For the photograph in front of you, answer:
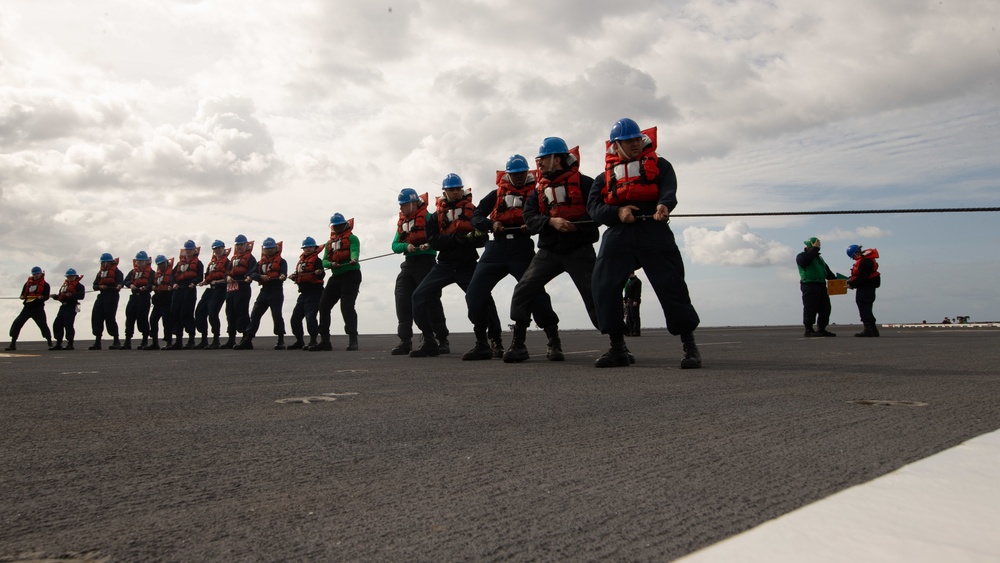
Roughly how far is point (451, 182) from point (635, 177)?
13.2ft

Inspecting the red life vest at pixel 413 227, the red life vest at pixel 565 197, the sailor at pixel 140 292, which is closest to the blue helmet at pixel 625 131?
the red life vest at pixel 565 197

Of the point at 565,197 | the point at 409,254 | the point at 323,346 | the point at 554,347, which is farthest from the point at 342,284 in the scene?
the point at 565,197

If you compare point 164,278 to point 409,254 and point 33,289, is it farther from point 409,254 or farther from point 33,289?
point 409,254

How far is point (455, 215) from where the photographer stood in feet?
33.9

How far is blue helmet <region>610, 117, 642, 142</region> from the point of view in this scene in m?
7.19

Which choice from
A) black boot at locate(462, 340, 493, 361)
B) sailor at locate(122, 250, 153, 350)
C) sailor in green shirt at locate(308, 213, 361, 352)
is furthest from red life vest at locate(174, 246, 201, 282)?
black boot at locate(462, 340, 493, 361)

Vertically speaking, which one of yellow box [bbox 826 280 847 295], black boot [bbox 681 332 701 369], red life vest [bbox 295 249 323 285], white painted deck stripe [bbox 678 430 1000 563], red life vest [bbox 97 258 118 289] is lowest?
white painted deck stripe [bbox 678 430 1000 563]

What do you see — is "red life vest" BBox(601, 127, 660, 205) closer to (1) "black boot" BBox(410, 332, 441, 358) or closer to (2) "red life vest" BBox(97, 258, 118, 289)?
(1) "black boot" BBox(410, 332, 441, 358)

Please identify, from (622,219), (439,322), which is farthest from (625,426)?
(439,322)

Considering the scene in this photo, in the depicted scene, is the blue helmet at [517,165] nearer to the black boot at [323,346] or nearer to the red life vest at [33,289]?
the black boot at [323,346]

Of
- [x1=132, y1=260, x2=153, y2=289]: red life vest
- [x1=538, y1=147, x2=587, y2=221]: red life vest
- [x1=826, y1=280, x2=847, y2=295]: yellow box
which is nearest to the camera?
[x1=538, y1=147, x2=587, y2=221]: red life vest

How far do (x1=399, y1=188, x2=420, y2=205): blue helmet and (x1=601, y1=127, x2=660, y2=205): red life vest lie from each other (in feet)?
17.0

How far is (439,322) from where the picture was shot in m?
11.0

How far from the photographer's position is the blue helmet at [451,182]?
10.5 meters
